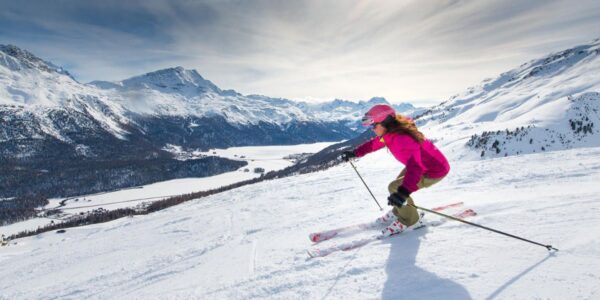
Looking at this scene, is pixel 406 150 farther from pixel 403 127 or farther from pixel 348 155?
pixel 348 155

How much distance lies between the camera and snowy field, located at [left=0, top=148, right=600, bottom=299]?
3648mm

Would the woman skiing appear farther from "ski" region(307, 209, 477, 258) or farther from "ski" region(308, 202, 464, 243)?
"ski" region(308, 202, 464, 243)

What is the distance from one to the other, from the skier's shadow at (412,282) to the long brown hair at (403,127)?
5.77 feet

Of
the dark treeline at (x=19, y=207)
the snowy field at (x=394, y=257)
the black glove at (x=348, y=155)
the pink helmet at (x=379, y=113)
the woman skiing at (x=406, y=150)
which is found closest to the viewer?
the snowy field at (x=394, y=257)

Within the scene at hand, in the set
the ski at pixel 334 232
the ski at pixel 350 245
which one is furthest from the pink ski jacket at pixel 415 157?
the ski at pixel 334 232

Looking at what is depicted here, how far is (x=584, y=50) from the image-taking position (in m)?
98.2

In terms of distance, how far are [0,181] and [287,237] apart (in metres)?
256

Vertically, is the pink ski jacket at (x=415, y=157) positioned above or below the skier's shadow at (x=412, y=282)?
above

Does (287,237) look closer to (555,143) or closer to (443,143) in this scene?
(555,143)

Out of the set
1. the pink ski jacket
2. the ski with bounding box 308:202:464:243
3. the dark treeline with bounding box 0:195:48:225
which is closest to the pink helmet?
the pink ski jacket

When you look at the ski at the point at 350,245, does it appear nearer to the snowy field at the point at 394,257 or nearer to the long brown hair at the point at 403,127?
the snowy field at the point at 394,257

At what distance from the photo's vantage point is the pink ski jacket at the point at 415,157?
4.70 meters

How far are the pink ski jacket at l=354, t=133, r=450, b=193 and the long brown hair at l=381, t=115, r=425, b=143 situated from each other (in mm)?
67

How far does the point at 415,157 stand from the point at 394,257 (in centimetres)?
157
